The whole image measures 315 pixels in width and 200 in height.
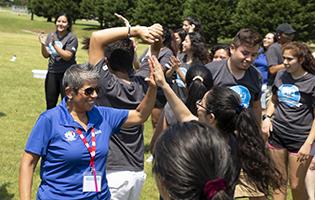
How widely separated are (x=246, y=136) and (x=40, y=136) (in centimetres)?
131

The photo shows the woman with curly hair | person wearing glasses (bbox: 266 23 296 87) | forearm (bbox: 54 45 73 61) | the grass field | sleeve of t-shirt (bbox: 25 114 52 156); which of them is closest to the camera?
sleeve of t-shirt (bbox: 25 114 52 156)

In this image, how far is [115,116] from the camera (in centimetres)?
360

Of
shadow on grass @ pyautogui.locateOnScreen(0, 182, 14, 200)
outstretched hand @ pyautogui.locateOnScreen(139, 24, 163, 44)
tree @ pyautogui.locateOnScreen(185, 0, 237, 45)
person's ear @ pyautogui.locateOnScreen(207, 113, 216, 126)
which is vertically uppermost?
outstretched hand @ pyautogui.locateOnScreen(139, 24, 163, 44)

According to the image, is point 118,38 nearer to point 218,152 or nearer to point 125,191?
point 125,191

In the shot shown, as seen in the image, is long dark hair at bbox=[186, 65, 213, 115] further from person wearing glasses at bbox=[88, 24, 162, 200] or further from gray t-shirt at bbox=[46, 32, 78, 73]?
gray t-shirt at bbox=[46, 32, 78, 73]

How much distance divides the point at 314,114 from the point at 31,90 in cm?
1027

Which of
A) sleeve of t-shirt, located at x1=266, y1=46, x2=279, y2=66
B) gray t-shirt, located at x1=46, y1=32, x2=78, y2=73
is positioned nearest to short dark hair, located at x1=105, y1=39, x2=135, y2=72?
gray t-shirt, located at x1=46, y1=32, x2=78, y2=73

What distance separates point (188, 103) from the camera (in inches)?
159

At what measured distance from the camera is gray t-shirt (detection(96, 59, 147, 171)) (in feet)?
12.6

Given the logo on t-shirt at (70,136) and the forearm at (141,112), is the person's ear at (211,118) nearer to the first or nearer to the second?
the forearm at (141,112)

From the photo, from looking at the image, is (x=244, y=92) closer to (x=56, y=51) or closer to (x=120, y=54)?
(x=120, y=54)

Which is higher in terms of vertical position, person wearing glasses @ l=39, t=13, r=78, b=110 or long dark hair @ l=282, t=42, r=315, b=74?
long dark hair @ l=282, t=42, r=315, b=74

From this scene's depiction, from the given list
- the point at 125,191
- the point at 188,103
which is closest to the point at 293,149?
the point at 188,103

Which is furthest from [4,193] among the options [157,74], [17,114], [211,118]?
[17,114]
